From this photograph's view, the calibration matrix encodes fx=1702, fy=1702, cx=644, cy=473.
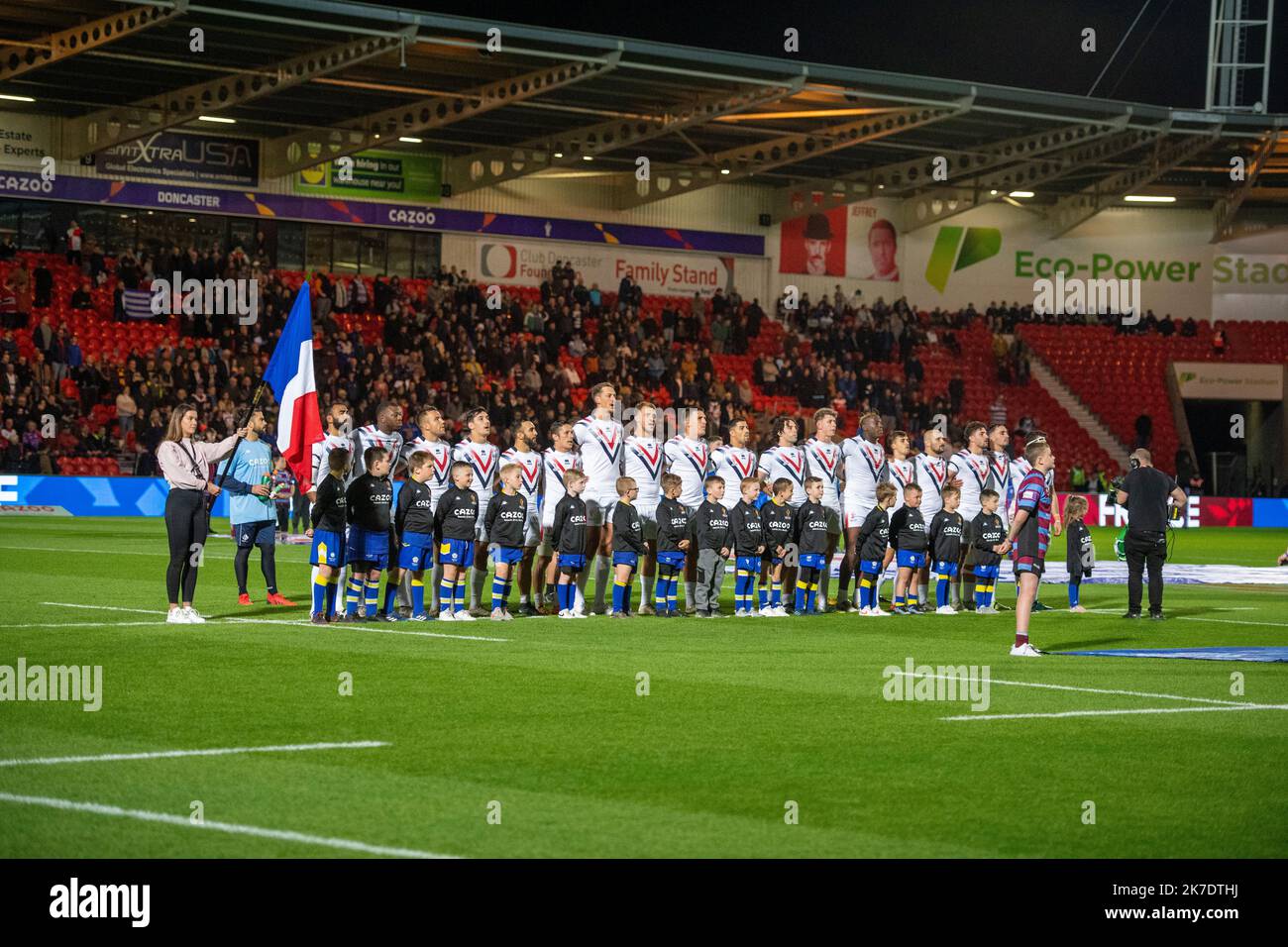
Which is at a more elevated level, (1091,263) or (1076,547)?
(1091,263)

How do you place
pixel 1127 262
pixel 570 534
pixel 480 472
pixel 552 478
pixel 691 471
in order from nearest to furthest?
pixel 570 534 < pixel 480 472 < pixel 552 478 < pixel 691 471 < pixel 1127 262

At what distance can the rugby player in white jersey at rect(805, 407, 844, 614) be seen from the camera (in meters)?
20.3

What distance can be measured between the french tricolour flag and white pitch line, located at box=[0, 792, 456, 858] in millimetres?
9779

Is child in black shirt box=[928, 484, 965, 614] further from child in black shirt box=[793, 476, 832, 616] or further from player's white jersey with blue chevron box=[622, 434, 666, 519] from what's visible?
player's white jersey with blue chevron box=[622, 434, 666, 519]

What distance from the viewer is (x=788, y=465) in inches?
803

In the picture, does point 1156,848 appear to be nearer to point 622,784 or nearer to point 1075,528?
point 622,784

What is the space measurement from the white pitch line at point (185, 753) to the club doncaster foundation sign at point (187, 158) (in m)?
36.6

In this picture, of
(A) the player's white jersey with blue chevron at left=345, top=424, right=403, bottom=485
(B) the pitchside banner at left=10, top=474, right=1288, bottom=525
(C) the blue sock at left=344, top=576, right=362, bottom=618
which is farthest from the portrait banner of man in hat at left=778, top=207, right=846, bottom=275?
(C) the blue sock at left=344, top=576, right=362, bottom=618

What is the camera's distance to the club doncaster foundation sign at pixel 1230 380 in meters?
56.9

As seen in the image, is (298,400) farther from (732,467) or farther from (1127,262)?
(1127,262)

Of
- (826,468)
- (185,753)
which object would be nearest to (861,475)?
(826,468)

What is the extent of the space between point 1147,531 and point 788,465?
14.3 ft

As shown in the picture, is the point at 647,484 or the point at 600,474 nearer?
the point at 600,474
